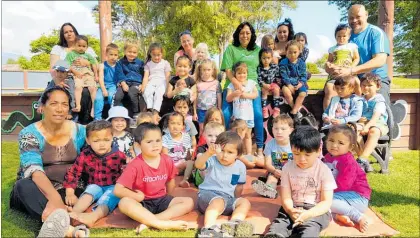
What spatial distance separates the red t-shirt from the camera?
3.38 meters

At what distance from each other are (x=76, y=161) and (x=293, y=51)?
360 centimetres

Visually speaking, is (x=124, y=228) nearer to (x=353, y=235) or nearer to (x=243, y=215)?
(x=243, y=215)

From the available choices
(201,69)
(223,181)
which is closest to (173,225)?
(223,181)

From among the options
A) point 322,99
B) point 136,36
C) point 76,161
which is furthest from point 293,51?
point 136,36

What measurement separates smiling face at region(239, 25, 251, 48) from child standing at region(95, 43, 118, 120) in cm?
212

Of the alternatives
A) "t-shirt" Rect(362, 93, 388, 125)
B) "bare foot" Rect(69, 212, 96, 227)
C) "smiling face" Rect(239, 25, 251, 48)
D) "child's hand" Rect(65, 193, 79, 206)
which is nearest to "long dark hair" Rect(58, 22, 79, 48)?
"smiling face" Rect(239, 25, 251, 48)

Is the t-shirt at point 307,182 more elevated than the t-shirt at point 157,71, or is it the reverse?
the t-shirt at point 157,71

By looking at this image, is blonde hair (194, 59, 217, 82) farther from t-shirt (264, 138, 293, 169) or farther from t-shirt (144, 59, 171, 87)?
t-shirt (264, 138, 293, 169)

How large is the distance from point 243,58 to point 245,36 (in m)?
0.35

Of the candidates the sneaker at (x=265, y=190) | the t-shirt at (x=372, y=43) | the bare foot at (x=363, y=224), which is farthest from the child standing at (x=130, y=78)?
the bare foot at (x=363, y=224)

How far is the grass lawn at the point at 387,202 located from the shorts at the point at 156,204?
0.97ft

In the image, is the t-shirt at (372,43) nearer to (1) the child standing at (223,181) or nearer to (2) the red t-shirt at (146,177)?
(1) the child standing at (223,181)

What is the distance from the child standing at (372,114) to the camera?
201 inches

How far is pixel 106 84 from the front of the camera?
6.26 m
